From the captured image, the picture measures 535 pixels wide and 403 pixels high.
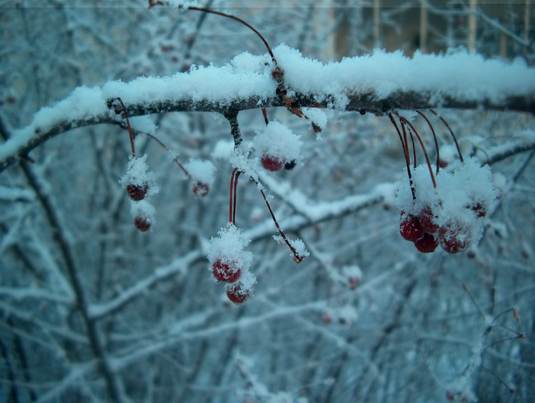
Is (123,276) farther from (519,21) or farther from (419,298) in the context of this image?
(519,21)

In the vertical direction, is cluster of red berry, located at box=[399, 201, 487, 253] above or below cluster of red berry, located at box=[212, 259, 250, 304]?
above

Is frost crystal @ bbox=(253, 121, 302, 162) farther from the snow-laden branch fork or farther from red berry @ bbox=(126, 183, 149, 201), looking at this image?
red berry @ bbox=(126, 183, 149, 201)

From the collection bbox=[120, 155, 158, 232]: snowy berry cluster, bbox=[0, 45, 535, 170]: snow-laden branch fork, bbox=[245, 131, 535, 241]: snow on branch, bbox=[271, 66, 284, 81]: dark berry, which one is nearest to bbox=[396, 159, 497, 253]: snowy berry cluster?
bbox=[0, 45, 535, 170]: snow-laden branch fork

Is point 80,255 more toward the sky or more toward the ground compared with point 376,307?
Result: more toward the sky

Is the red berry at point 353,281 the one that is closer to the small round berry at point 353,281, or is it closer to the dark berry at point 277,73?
the small round berry at point 353,281

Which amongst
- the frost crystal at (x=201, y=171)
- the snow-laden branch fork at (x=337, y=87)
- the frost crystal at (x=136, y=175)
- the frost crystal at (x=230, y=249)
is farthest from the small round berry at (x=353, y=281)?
the snow-laden branch fork at (x=337, y=87)

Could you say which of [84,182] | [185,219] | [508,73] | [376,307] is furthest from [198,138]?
[508,73]
